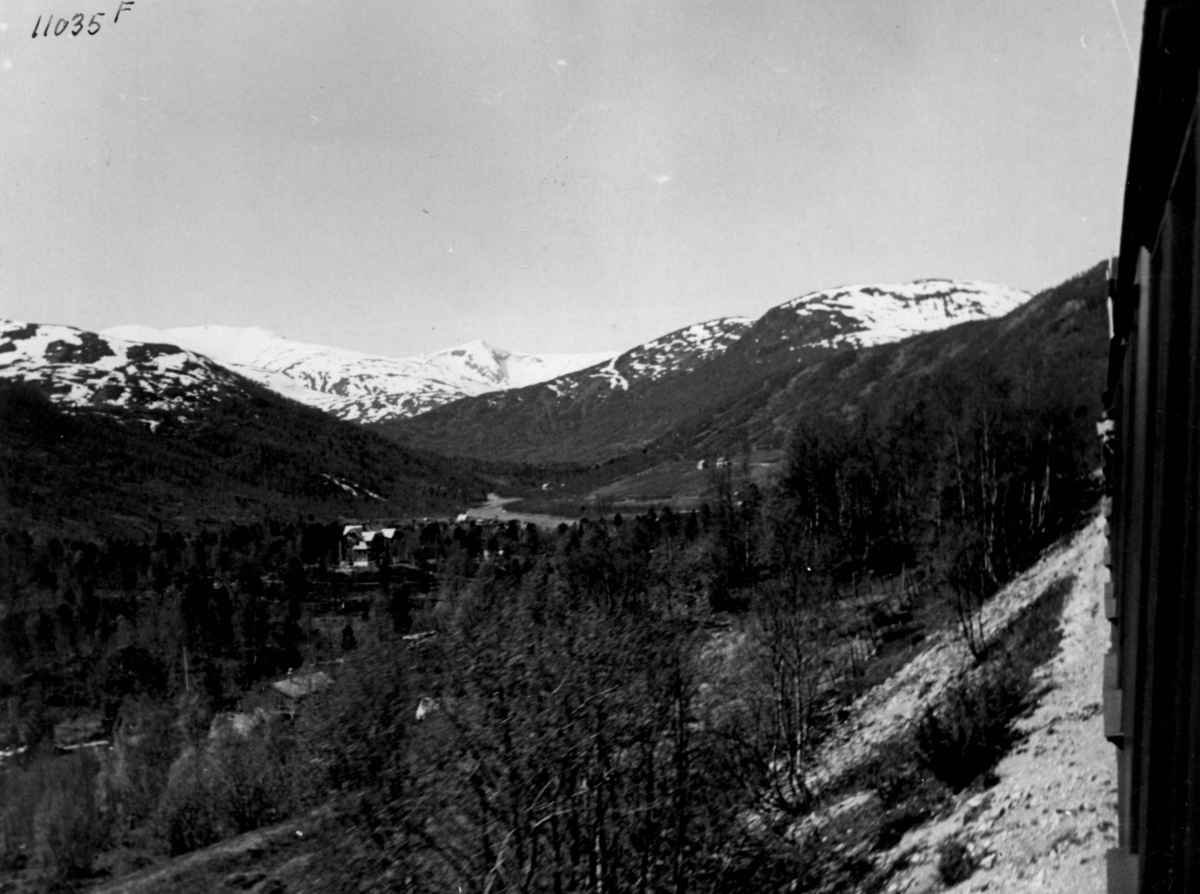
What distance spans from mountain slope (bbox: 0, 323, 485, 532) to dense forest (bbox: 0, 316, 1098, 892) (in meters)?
32.4

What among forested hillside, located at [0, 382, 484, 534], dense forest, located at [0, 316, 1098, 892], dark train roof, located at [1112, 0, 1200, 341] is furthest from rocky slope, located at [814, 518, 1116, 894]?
forested hillside, located at [0, 382, 484, 534]

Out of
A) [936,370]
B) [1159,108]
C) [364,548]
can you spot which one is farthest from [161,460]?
[1159,108]

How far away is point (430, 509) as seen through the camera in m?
174

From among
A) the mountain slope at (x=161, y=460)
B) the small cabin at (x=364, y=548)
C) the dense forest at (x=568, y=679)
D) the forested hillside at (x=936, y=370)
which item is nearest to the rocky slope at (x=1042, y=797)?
the dense forest at (x=568, y=679)

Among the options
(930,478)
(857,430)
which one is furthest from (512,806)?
(857,430)

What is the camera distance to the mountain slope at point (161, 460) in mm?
129500

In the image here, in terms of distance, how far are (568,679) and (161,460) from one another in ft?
523

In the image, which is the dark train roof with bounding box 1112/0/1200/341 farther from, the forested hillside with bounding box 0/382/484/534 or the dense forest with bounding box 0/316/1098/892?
the forested hillside with bounding box 0/382/484/534

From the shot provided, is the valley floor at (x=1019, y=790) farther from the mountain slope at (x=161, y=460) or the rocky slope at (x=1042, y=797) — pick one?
the mountain slope at (x=161, y=460)

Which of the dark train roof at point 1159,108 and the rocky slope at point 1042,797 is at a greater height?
the dark train roof at point 1159,108

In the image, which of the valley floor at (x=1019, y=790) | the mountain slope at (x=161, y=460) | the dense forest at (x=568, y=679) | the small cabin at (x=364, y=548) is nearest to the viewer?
the valley floor at (x=1019, y=790)

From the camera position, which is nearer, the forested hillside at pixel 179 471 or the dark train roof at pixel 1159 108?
the dark train roof at pixel 1159 108

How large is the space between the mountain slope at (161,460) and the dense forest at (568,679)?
32.4 meters

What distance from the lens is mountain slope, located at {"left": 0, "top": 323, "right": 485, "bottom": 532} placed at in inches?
5098
